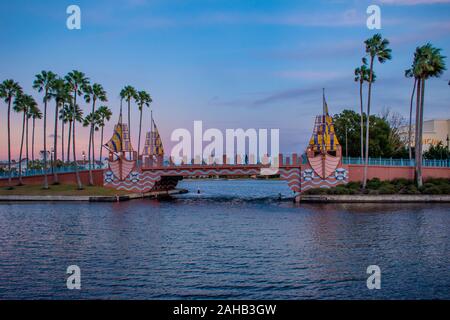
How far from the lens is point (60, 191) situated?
305ft

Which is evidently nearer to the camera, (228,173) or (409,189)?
(409,189)

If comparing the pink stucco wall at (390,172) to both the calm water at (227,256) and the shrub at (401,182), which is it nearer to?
the shrub at (401,182)

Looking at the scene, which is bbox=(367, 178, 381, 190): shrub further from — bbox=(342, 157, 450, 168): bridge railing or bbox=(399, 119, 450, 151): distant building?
bbox=(399, 119, 450, 151): distant building

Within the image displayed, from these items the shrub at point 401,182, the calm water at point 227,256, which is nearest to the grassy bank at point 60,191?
the calm water at point 227,256

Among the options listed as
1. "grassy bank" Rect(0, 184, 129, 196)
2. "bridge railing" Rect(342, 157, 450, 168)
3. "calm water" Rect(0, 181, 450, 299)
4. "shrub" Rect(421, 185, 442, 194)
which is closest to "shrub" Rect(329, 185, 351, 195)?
"bridge railing" Rect(342, 157, 450, 168)

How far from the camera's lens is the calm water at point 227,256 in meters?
25.6

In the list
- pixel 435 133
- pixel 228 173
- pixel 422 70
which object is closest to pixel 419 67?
pixel 422 70

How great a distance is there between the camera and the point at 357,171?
8881 centimetres

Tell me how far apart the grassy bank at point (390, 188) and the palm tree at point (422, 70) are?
197 centimetres

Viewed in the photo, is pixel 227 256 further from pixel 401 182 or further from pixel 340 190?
pixel 401 182

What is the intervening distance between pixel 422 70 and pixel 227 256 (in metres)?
60.8
